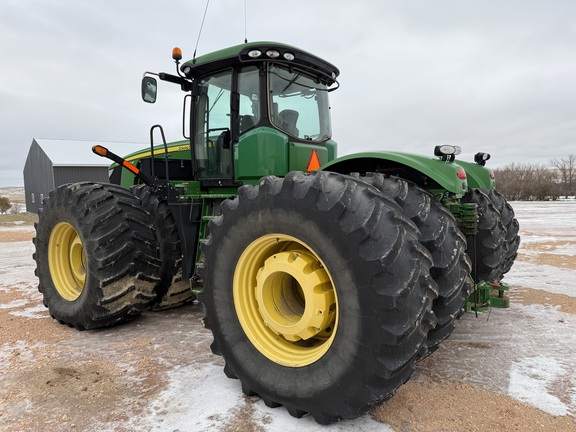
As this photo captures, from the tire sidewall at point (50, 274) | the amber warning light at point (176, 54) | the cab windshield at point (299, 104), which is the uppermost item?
the amber warning light at point (176, 54)

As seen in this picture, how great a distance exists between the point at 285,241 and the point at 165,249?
6.74ft

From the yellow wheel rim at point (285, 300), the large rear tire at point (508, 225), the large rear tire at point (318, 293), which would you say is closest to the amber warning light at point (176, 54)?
the large rear tire at point (318, 293)

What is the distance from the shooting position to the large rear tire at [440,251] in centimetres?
275

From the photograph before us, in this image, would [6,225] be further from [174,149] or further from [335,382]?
[335,382]

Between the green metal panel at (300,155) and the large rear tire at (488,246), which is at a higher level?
the green metal panel at (300,155)

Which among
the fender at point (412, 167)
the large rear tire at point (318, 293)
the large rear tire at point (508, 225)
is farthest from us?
the large rear tire at point (508, 225)

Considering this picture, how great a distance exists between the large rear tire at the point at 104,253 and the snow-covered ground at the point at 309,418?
0.27 meters

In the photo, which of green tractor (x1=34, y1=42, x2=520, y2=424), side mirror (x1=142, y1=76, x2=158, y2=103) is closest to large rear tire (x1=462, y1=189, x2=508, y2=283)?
green tractor (x1=34, y1=42, x2=520, y2=424)

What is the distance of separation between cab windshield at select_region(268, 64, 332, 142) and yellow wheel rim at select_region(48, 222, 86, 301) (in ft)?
8.56

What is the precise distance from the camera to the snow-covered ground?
2.61 m

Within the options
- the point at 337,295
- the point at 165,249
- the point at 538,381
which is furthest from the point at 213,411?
the point at 538,381

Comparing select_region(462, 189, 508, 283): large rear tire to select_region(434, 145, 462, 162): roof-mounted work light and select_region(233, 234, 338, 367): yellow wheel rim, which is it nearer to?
select_region(434, 145, 462, 162): roof-mounted work light

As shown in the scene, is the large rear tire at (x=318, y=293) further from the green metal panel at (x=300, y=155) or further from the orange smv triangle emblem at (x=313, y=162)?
the orange smv triangle emblem at (x=313, y=162)

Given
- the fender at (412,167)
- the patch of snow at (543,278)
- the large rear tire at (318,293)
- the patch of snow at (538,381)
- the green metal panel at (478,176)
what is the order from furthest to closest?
the patch of snow at (543,278)
the green metal panel at (478,176)
the fender at (412,167)
the patch of snow at (538,381)
the large rear tire at (318,293)
